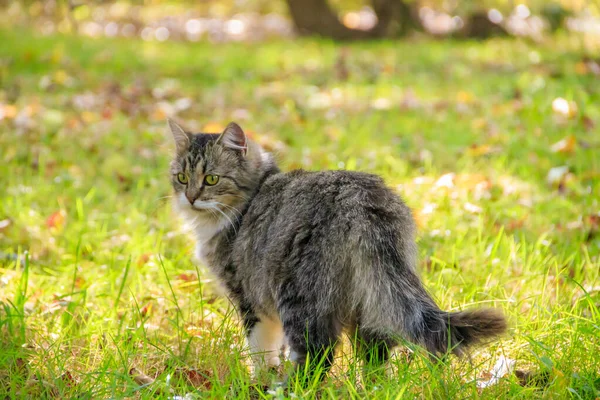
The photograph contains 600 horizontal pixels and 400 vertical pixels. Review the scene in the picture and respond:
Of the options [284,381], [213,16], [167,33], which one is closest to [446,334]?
[284,381]

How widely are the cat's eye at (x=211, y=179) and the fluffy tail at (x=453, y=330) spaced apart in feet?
4.35

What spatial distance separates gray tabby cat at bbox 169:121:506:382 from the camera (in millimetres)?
2434

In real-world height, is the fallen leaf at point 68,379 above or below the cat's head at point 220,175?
below

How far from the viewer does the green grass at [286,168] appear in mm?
2674

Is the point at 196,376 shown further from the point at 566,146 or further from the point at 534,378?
the point at 566,146

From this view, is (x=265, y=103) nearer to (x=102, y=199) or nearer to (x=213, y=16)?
(x=102, y=199)

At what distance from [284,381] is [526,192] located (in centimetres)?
282

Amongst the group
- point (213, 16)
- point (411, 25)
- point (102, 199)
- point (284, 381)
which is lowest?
point (213, 16)

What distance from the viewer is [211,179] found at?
3.31m

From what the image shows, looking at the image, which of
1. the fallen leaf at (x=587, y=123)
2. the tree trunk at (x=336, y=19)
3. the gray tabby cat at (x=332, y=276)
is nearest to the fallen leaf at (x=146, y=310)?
the gray tabby cat at (x=332, y=276)

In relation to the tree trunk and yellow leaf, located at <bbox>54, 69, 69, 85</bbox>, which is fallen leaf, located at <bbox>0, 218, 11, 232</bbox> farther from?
the tree trunk

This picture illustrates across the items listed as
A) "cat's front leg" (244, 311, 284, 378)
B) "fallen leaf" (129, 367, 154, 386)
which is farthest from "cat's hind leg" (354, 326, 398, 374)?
"fallen leaf" (129, 367, 154, 386)

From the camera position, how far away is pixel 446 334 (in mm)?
2391

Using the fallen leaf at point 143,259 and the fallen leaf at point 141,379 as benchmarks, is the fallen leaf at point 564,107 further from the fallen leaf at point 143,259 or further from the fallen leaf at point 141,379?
the fallen leaf at point 141,379
